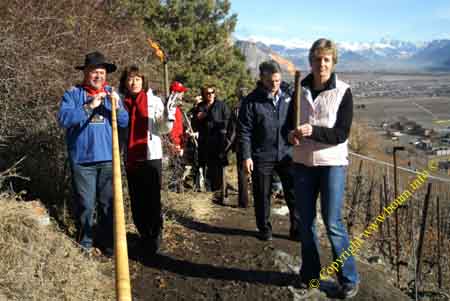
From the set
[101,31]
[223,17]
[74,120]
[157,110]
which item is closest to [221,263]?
[157,110]

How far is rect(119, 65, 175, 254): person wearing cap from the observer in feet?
13.5

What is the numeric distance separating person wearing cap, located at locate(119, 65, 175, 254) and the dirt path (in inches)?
20.1

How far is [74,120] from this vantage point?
3676 millimetres

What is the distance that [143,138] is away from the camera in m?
4.12

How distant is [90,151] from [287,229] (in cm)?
277

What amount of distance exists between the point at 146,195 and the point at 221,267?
3.20 ft

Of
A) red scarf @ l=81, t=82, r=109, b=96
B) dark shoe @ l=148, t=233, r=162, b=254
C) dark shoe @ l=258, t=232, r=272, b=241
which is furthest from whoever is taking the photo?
dark shoe @ l=258, t=232, r=272, b=241

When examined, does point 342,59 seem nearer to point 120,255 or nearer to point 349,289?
point 349,289

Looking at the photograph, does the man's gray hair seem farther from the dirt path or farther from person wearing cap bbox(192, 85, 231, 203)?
person wearing cap bbox(192, 85, 231, 203)

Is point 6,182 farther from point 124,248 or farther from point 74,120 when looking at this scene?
point 124,248

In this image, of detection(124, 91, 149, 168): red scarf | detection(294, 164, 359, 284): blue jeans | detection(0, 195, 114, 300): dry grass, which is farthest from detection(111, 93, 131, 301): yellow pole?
detection(124, 91, 149, 168): red scarf

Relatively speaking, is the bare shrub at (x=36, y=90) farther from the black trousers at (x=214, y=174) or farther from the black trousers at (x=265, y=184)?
the black trousers at (x=214, y=174)

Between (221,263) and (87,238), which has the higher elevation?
(87,238)

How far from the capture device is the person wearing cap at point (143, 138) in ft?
13.5
